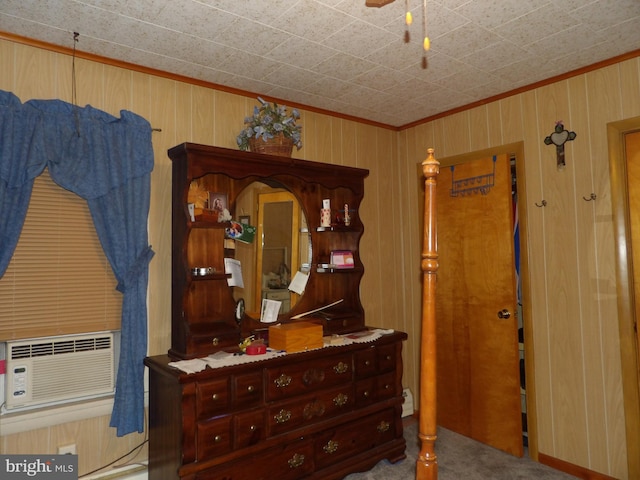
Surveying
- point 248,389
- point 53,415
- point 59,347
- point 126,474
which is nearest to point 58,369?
point 59,347

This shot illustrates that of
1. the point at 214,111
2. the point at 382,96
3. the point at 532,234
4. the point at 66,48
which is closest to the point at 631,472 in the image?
the point at 532,234

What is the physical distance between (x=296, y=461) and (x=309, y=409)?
283 mm

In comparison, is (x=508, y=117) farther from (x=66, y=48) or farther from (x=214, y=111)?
(x=66, y=48)

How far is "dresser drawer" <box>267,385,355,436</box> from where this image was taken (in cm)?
243

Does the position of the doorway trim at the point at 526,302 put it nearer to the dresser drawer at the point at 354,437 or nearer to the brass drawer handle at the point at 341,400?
the dresser drawer at the point at 354,437

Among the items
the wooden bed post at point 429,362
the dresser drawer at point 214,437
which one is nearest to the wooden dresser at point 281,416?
the dresser drawer at point 214,437

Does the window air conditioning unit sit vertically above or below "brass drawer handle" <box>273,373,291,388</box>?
above

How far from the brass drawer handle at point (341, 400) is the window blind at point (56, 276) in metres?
1.36

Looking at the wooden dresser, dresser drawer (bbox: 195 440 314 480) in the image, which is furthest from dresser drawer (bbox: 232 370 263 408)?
dresser drawer (bbox: 195 440 314 480)

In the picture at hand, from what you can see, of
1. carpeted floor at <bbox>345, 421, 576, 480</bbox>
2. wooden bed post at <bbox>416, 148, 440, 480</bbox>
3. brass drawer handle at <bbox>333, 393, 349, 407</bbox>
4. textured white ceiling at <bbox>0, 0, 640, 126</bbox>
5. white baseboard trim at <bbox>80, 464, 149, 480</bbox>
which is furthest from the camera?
carpeted floor at <bbox>345, 421, 576, 480</bbox>

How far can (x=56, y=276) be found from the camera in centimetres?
231

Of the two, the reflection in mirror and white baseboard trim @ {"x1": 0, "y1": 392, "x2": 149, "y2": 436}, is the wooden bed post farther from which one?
white baseboard trim @ {"x1": 0, "y1": 392, "x2": 149, "y2": 436}

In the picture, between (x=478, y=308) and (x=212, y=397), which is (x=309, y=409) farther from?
(x=478, y=308)

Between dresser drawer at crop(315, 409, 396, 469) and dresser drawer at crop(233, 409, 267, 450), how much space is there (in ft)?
1.34
